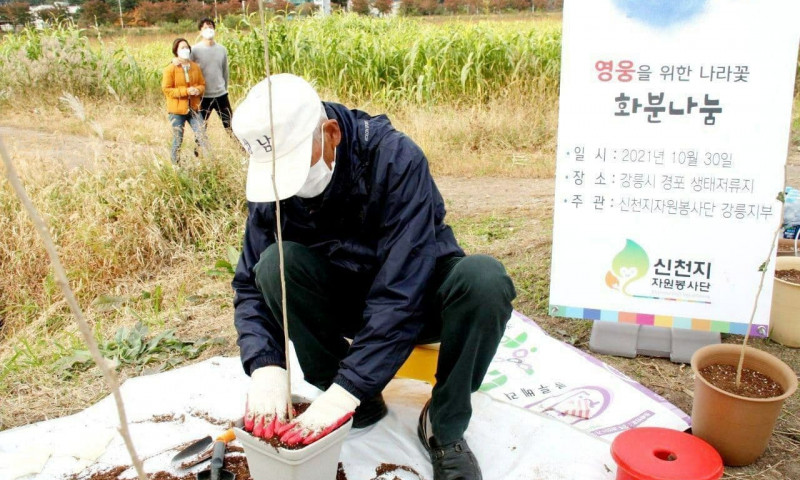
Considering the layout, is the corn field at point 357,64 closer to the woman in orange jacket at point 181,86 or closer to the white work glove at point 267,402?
the woman in orange jacket at point 181,86

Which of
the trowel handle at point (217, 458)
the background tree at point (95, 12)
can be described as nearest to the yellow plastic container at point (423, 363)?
the trowel handle at point (217, 458)

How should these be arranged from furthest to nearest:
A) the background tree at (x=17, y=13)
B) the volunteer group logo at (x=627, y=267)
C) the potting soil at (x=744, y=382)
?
the background tree at (x=17, y=13), the volunteer group logo at (x=627, y=267), the potting soil at (x=744, y=382)

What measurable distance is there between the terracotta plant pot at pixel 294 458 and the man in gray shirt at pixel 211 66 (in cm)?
514

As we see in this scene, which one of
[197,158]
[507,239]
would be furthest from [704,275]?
[197,158]

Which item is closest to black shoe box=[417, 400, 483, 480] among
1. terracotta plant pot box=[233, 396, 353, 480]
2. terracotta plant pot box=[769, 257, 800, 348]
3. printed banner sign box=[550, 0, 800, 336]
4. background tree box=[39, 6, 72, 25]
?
terracotta plant pot box=[233, 396, 353, 480]

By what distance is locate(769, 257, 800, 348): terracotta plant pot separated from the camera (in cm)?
230

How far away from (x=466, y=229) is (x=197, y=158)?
1.74 metres

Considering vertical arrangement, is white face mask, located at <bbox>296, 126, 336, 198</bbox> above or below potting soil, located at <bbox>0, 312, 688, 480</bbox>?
above

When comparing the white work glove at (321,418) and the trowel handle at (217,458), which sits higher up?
the white work glove at (321,418)

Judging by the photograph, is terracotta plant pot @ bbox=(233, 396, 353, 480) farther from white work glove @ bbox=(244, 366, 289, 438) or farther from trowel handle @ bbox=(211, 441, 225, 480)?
trowel handle @ bbox=(211, 441, 225, 480)

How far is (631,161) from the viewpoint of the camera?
86.4 inches

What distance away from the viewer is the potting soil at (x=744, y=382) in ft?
5.74

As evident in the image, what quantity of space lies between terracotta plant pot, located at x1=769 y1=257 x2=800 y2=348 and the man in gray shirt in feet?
16.5

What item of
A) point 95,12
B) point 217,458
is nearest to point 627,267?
point 217,458
